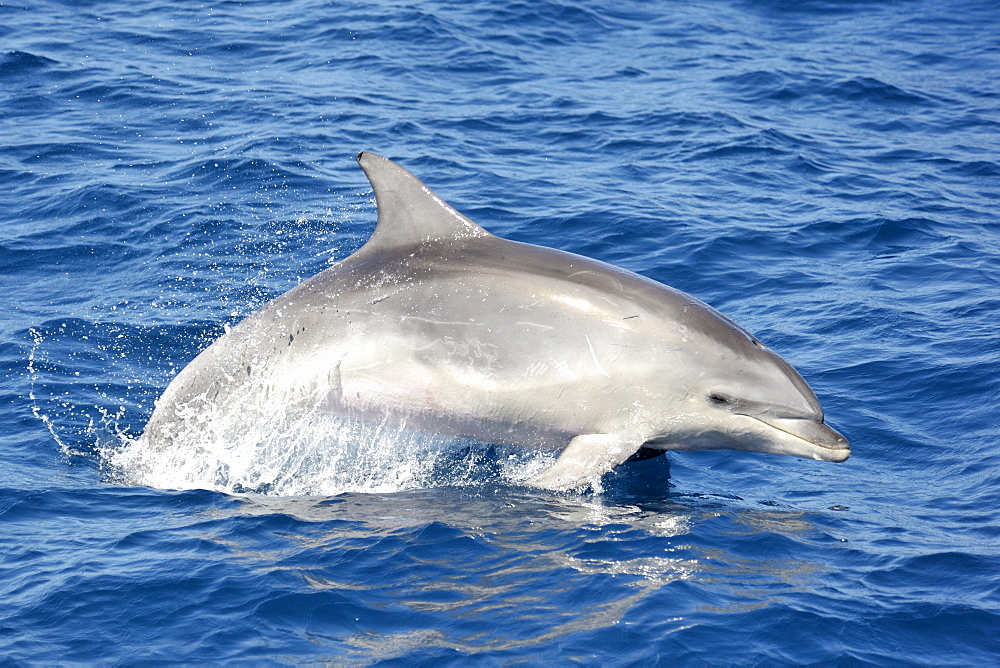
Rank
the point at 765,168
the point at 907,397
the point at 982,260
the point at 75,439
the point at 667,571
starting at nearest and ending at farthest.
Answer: the point at 667,571, the point at 75,439, the point at 907,397, the point at 982,260, the point at 765,168

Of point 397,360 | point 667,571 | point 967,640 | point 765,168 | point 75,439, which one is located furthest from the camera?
Answer: point 765,168

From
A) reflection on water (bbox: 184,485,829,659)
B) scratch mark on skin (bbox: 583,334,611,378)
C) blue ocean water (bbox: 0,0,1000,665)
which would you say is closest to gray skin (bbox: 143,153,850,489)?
scratch mark on skin (bbox: 583,334,611,378)

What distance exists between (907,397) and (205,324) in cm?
686

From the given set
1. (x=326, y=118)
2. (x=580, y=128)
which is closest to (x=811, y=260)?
(x=580, y=128)

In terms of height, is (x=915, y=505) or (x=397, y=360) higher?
(x=397, y=360)

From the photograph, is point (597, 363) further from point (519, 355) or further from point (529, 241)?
point (529, 241)

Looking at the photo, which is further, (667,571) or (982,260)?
(982,260)

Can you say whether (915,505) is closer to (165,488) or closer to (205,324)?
(165,488)

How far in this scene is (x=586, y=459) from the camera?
815 centimetres

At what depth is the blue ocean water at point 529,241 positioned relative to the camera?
684 centimetres

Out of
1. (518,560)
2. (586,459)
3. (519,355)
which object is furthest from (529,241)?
(518,560)

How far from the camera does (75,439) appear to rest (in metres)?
9.62

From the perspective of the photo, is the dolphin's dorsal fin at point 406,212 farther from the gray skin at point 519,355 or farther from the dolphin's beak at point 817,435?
the dolphin's beak at point 817,435

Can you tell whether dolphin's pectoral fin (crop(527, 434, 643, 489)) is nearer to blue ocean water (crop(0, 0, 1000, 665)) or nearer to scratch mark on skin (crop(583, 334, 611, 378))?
Result: blue ocean water (crop(0, 0, 1000, 665))
